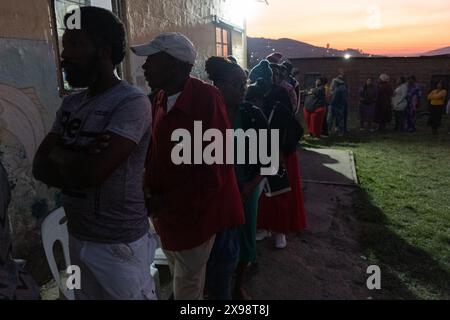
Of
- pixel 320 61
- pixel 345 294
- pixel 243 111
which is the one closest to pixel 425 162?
pixel 345 294

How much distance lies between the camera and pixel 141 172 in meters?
1.73

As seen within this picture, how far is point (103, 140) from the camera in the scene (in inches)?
59.8

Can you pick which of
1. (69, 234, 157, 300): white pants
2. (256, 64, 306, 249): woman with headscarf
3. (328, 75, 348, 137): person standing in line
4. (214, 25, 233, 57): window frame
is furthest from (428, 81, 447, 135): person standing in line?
(69, 234, 157, 300): white pants

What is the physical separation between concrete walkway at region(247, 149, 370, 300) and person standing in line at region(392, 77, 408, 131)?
7822 mm

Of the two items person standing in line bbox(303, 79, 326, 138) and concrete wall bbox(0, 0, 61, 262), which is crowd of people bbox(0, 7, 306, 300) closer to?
concrete wall bbox(0, 0, 61, 262)

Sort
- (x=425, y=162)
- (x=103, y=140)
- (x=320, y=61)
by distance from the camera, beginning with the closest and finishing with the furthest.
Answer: (x=103, y=140), (x=425, y=162), (x=320, y=61)

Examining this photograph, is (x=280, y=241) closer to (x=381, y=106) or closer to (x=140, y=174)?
(x=140, y=174)

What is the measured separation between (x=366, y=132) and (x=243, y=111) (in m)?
10.7

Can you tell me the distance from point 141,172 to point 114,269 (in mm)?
443

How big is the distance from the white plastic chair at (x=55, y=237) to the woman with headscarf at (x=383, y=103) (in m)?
12.3

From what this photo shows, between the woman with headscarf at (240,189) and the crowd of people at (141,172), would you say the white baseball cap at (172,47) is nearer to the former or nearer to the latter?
the crowd of people at (141,172)

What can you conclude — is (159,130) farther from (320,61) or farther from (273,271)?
(320,61)

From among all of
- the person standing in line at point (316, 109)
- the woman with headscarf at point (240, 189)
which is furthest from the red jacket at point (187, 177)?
the person standing in line at point (316, 109)
